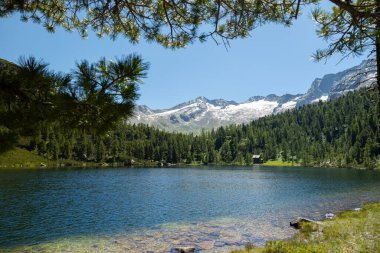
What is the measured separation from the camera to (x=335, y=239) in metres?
22.3

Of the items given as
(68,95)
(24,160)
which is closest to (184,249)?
(68,95)

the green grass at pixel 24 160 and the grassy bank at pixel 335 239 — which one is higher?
the green grass at pixel 24 160

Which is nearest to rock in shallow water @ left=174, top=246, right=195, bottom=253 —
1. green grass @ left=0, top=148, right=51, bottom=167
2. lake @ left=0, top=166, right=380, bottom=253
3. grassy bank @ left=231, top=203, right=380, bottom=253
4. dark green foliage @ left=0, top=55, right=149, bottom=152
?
lake @ left=0, top=166, right=380, bottom=253

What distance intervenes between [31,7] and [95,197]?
53324mm

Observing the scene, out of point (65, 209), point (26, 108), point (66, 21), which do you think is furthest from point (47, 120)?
point (65, 209)

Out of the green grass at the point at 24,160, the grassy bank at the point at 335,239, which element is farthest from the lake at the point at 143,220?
the green grass at the point at 24,160

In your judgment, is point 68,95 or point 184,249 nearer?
point 68,95

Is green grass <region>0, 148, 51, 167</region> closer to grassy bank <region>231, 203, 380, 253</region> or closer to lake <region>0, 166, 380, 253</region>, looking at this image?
lake <region>0, 166, 380, 253</region>

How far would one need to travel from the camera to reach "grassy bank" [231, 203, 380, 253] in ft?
56.2

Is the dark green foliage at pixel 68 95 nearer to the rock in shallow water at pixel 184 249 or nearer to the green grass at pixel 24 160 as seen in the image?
the rock in shallow water at pixel 184 249

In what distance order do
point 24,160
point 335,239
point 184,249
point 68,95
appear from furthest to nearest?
point 24,160 → point 184,249 → point 335,239 → point 68,95

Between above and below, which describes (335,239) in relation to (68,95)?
below

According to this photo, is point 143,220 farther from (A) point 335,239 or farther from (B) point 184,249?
(A) point 335,239

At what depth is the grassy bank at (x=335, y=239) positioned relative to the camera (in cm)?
1714
